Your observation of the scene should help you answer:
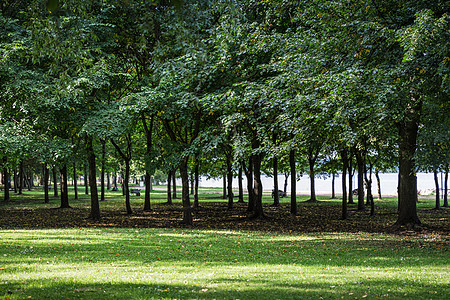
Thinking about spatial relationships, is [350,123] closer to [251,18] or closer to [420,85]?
[420,85]

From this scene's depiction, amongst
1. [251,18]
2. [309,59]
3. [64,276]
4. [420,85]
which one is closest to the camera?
[64,276]

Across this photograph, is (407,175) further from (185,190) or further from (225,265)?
(225,265)

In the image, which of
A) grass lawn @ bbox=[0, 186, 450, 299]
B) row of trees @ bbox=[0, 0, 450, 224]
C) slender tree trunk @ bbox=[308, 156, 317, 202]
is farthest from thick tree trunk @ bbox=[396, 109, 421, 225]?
slender tree trunk @ bbox=[308, 156, 317, 202]

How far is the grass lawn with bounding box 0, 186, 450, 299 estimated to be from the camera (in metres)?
6.74

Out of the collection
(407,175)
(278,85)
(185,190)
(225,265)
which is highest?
(278,85)

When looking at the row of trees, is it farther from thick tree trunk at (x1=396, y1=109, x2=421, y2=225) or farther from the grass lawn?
the grass lawn

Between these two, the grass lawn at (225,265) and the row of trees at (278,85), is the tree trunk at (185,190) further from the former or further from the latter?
the grass lawn at (225,265)

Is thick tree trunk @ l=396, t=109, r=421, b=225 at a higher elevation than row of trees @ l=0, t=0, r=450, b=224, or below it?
below

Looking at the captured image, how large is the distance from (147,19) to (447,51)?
9.64 metres

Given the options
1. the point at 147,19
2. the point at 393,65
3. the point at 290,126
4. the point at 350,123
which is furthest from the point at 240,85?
the point at 147,19

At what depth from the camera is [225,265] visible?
9.56m

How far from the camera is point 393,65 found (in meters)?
13.9

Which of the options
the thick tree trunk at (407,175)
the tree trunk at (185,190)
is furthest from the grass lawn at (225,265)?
the tree trunk at (185,190)

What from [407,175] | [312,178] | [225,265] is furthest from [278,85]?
[312,178]
